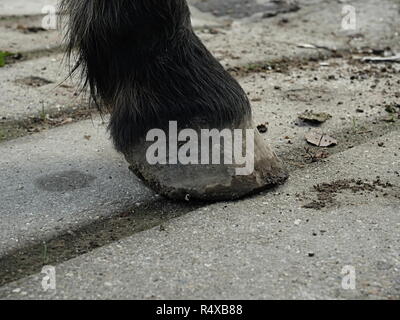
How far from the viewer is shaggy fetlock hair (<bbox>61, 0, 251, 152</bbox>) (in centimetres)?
182

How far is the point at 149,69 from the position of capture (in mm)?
1877

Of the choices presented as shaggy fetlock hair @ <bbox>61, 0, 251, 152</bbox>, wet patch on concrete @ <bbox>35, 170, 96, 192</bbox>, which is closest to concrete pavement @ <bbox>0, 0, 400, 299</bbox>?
wet patch on concrete @ <bbox>35, 170, 96, 192</bbox>

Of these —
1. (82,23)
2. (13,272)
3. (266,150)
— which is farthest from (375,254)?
(82,23)

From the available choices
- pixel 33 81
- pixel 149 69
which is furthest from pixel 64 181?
pixel 33 81

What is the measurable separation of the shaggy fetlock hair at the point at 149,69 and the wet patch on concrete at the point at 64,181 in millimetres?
172

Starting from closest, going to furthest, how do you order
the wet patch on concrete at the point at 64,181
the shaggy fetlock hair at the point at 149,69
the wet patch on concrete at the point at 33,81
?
the shaggy fetlock hair at the point at 149,69 → the wet patch on concrete at the point at 64,181 → the wet patch on concrete at the point at 33,81

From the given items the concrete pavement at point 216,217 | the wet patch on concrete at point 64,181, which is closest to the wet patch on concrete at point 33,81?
the concrete pavement at point 216,217

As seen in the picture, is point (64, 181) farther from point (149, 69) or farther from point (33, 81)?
point (33, 81)

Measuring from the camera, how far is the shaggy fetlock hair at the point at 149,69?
182 centimetres

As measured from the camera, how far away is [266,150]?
2.00m

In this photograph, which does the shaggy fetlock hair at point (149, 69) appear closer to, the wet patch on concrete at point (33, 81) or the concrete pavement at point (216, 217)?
the concrete pavement at point (216, 217)

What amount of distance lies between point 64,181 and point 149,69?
1.42 ft

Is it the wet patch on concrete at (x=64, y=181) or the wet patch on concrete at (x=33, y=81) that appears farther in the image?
the wet patch on concrete at (x=33, y=81)
